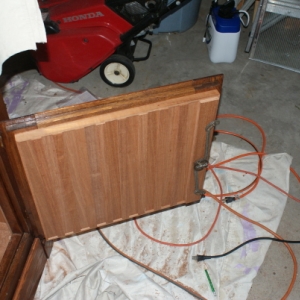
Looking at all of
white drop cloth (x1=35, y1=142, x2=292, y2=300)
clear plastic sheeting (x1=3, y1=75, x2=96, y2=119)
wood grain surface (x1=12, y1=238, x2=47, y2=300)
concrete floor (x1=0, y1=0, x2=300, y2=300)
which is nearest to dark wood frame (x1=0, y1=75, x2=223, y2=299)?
wood grain surface (x1=12, y1=238, x2=47, y2=300)

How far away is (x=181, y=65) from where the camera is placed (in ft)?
7.07

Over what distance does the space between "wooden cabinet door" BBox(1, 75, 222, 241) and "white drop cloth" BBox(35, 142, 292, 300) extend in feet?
0.52

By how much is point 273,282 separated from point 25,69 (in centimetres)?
159

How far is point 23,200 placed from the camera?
43.3 inches

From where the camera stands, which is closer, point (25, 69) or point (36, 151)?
point (36, 151)

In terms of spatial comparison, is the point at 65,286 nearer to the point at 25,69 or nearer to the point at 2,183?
the point at 2,183

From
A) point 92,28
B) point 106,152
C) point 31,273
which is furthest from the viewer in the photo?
point 92,28

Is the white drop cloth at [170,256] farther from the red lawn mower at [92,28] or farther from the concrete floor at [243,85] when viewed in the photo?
the red lawn mower at [92,28]

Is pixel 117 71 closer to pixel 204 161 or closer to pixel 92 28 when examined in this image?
pixel 92 28

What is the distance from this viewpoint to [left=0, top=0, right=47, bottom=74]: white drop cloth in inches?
28.4

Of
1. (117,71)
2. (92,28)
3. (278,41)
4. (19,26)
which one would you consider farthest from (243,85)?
(19,26)

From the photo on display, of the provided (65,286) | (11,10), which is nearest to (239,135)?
(65,286)

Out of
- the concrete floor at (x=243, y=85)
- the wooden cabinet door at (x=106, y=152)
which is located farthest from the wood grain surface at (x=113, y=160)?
the concrete floor at (x=243, y=85)

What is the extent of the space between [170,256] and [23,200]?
0.59 metres
